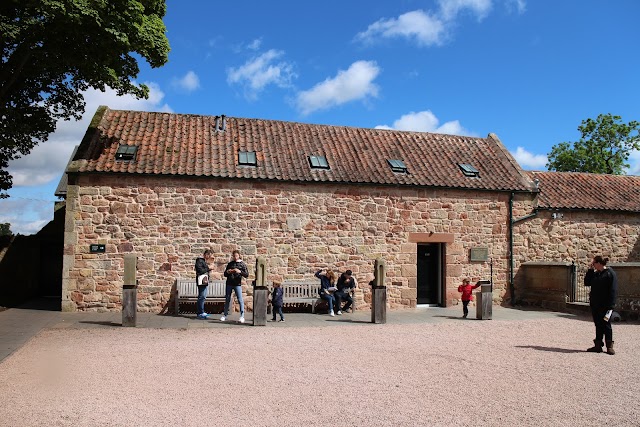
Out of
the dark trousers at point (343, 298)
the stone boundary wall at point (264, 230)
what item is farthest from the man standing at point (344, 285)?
the stone boundary wall at point (264, 230)

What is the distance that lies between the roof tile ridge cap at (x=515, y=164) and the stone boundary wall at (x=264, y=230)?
3.01 ft

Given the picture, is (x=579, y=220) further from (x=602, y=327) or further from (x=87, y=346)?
(x=87, y=346)

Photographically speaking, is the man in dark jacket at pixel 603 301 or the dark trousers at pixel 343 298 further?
the dark trousers at pixel 343 298

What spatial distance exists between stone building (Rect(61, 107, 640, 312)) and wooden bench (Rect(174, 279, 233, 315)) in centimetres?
42

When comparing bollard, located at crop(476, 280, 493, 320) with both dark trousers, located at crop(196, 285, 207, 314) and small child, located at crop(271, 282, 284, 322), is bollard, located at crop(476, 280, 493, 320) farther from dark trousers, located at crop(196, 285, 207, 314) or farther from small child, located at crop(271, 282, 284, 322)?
dark trousers, located at crop(196, 285, 207, 314)

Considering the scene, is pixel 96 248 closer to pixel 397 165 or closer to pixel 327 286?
pixel 327 286

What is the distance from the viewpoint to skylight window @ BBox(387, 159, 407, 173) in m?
15.9

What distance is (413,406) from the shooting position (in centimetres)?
573

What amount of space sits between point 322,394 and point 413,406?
42.7 inches

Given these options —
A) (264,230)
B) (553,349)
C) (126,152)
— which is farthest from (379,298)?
(126,152)

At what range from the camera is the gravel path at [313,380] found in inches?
211

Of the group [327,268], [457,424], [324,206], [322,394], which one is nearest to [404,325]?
[327,268]

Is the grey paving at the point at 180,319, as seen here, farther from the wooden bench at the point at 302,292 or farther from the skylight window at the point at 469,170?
the skylight window at the point at 469,170

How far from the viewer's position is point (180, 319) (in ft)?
40.8
